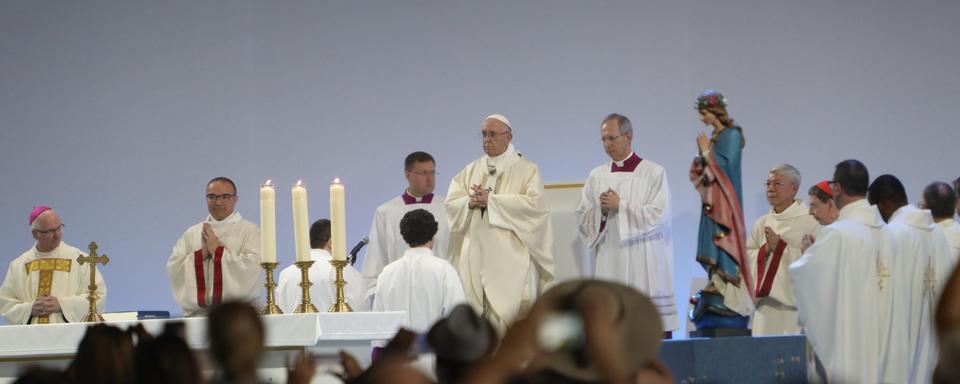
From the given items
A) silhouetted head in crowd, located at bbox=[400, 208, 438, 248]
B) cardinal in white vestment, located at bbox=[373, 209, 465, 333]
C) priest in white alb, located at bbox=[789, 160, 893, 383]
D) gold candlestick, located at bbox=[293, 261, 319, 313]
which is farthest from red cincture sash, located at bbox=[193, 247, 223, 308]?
priest in white alb, located at bbox=[789, 160, 893, 383]

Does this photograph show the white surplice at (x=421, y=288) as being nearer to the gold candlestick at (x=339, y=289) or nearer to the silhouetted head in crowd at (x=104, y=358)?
the gold candlestick at (x=339, y=289)

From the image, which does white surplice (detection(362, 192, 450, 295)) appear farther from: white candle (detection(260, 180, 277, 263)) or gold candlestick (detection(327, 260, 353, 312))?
white candle (detection(260, 180, 277, 263))

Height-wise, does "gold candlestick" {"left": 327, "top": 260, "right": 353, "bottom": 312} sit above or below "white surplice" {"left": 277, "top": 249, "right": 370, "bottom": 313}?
above

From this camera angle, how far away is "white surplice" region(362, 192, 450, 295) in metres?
9.31

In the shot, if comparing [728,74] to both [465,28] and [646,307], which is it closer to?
[465,28]

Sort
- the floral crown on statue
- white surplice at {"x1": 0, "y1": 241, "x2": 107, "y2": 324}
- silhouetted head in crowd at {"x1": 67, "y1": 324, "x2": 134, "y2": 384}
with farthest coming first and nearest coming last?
white surplice at {"x1": 0, "y1": 241, "x2": 107, "y2": 324} → the floral crown on statue → silhouetted head in crowd at {"x1": 67, "y1": 324, "x2": 134, "y2": 384}

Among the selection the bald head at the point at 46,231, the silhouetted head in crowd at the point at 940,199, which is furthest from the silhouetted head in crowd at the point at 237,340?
the bald head at the point at 46,231

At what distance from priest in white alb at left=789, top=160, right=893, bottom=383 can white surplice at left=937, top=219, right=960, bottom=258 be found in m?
1.47

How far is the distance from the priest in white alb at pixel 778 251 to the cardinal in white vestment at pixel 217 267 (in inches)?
136

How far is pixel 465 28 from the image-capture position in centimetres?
1151

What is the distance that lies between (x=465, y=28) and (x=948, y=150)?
4.44m

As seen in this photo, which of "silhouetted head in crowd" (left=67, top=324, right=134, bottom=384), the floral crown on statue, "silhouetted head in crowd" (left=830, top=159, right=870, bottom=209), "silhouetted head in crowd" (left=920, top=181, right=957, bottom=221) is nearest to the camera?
"silhouetted head in crowd" (left=67, top=324, right=134, bottom=384)

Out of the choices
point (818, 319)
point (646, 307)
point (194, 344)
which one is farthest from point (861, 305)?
point (646, 307)

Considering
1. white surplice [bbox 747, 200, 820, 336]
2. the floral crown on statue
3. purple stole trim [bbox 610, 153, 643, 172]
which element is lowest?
white surplice [bbox 747, 200, 820, 336]
